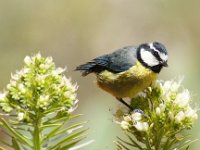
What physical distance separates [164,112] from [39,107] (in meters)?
0.65

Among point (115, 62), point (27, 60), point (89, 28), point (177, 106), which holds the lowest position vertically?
point (177, 106)

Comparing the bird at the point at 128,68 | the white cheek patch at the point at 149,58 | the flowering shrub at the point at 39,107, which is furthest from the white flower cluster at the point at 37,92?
the white cheek patch at the point at 149,58

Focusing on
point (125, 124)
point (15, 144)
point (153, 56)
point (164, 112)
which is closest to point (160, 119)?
point (164, 112)

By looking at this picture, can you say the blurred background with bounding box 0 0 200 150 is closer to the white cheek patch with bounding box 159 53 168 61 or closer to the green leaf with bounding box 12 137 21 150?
the white cheek patch with bounding box 159 53 168 61

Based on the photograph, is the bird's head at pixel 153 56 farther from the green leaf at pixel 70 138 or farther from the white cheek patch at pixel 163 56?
the green leaf at pixel 70 138

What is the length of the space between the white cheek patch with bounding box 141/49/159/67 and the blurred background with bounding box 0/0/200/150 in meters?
4.24

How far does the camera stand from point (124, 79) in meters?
5.07

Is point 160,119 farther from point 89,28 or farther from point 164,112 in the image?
point 89,28

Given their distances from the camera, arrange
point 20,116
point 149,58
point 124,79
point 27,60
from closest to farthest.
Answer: point 20,116 → point 27,60 → point 149,58 → point 124,79

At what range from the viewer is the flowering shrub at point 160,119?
2.88 m

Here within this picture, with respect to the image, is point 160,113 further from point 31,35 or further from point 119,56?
point 31,35

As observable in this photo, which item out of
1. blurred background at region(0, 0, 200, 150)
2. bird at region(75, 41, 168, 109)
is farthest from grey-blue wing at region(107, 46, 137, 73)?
blurred background at region(0, 0, 200, 150)

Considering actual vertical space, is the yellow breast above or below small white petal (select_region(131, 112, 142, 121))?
above

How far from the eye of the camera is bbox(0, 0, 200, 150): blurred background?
9.84 m
